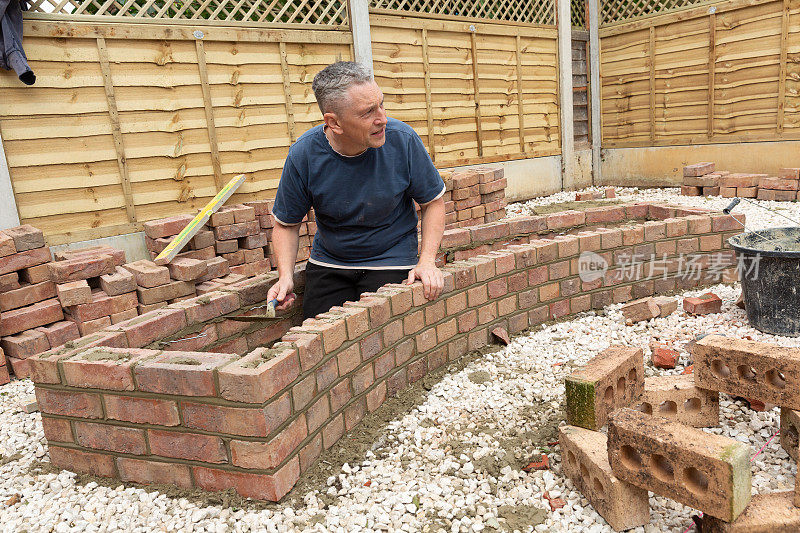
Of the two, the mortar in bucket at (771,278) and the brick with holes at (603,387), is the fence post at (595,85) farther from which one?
the brick with holes at (603,387)

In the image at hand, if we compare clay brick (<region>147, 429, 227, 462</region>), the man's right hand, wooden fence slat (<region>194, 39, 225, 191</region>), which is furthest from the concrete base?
clay brick (<region>147, 429, 227, 462</region>)

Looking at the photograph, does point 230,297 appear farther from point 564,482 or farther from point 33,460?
point 564,482

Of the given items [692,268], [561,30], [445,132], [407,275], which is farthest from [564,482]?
[561,30]

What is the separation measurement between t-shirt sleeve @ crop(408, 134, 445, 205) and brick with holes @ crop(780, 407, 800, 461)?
77.4 inches

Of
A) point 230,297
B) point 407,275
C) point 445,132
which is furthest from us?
point 445,132

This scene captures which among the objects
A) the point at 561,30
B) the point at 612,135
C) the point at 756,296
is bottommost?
the point at 756,296

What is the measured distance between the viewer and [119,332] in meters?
2.71

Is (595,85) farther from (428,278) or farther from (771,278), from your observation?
(428,278)

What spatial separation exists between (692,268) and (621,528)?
10.2 feet

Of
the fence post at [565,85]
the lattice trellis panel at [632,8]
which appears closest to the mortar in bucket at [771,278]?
the fence post at [565,85]

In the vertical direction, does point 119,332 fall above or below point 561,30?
below

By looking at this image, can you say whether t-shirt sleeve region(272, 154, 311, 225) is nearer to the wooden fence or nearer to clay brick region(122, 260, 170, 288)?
clay brick region(122, 260, 170, 288)

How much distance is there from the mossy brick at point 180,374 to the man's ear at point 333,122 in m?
1.29

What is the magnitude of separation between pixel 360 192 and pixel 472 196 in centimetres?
359
